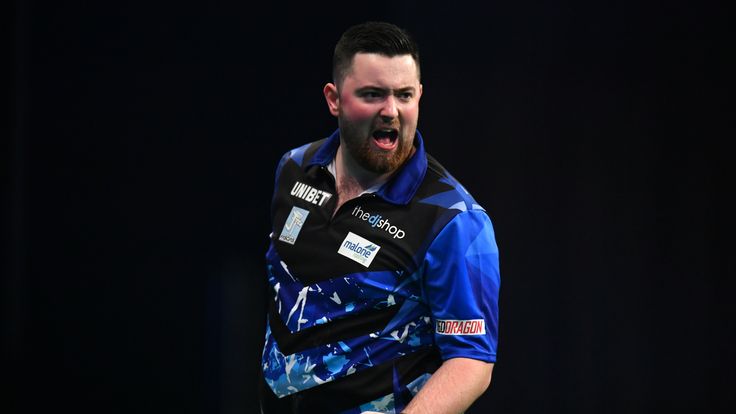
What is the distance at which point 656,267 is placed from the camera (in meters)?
3.25

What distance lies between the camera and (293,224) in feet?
7.68

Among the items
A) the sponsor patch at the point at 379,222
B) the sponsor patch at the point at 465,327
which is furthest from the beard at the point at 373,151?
the sponsor patch at the point at 465,327

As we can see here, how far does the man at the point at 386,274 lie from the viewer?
79.7 inches

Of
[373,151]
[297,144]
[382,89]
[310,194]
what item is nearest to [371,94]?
[382,89]

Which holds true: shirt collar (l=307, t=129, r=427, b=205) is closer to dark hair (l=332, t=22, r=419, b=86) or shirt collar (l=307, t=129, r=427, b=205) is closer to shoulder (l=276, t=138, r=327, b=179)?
dark hair (l=332, t=22, r=419, b=86)

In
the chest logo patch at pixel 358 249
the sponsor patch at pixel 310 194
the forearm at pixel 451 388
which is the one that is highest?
the sponsor patch at pixel 310 194

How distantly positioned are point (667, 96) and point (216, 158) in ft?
6.00

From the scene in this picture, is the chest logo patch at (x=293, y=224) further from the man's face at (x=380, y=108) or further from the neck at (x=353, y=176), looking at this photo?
the man's face at (x=380, y=108)

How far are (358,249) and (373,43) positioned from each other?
485 mm

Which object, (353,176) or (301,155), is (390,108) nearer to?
(353,176)

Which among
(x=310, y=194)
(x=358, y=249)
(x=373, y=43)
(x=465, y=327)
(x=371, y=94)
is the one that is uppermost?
(x=373, y=43)

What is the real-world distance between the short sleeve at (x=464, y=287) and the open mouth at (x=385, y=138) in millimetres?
253

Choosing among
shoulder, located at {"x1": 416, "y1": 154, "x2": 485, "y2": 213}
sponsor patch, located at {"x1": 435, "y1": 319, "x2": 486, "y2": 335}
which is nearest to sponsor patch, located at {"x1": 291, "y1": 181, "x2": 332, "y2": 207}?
shoulder, located at {"x1": 416, "y1": 154, "x2": 485, "y2": 213}

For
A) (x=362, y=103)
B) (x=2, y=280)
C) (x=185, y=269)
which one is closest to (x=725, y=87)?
(x=362, y=103)
